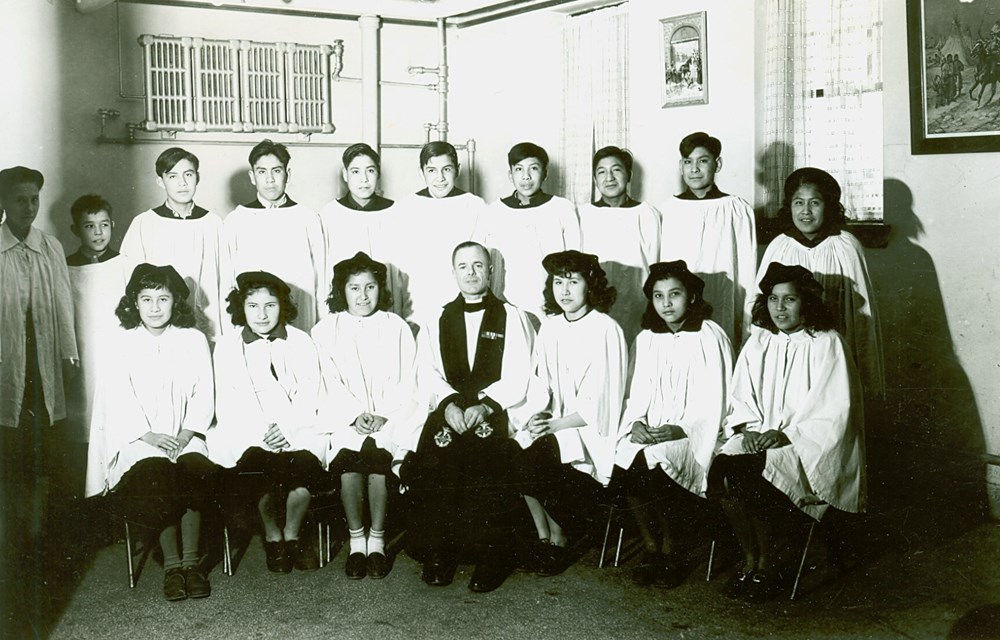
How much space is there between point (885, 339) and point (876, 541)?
1064 mm

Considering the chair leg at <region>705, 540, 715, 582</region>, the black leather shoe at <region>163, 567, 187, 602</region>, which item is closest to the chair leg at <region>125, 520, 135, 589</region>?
the black leather shoe at <region>163, 567, 187, 602</region>

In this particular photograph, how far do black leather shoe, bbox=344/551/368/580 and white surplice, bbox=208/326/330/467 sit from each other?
42 cm

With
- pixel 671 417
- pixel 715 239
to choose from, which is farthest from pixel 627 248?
pixel 671 417

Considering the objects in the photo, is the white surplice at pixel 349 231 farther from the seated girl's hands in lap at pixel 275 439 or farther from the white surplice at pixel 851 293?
the white surplice at pixel 851 293

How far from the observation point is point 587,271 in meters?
3.84

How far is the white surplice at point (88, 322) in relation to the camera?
4.13m

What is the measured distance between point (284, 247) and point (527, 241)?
4.05 feet

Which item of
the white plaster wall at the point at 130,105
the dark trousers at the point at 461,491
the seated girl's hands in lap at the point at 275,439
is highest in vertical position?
Answer: the white plaster wall at the point at 130,105

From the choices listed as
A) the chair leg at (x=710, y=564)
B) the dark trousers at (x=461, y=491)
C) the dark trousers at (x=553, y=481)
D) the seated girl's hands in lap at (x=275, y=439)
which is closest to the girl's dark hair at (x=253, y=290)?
the seated girl's hands in lap at (x=275, y=439)

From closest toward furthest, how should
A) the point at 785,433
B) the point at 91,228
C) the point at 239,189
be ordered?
the point at 785,433 < the point at 91,228 < the point at 239,189

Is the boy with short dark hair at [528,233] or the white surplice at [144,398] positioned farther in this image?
the boy with short dark hair at [528,233]

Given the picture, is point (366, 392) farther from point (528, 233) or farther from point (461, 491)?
point (528, 233)

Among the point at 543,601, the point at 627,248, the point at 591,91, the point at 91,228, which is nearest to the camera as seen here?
the point at 543,601

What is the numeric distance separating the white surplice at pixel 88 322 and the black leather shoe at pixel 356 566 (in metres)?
1.48
